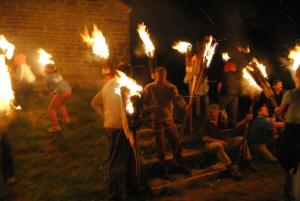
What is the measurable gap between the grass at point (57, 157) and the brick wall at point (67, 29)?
248 cm

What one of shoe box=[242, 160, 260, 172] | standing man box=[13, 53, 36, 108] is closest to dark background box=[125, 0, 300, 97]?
standing man box=[13, 53, 36, 108]

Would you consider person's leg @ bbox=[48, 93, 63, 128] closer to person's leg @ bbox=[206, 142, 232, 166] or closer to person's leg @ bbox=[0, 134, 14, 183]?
Result: person's leg @ bbox=[0, 134, 14, 183]

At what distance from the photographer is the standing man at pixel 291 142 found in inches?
244

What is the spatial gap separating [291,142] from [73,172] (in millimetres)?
4290

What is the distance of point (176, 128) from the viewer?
781 cm

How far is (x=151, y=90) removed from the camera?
7688 mm

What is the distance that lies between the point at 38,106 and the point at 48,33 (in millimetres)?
3209

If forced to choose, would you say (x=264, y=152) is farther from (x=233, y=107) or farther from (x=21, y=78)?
(x=21, y=78)

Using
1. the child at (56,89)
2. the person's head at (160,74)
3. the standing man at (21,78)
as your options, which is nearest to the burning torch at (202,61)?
the person's head at (160,74)

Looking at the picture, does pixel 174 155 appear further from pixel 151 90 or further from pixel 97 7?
pixel 97 7

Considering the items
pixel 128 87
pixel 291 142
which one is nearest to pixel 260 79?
pixel 291 142

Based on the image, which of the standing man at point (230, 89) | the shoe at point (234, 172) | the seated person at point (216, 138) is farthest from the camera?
the standing man at point (230, 89)

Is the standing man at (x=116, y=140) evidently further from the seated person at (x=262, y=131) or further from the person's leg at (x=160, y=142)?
the seated person at (x=262, y=131)

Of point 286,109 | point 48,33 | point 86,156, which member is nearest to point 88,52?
point 48,33
